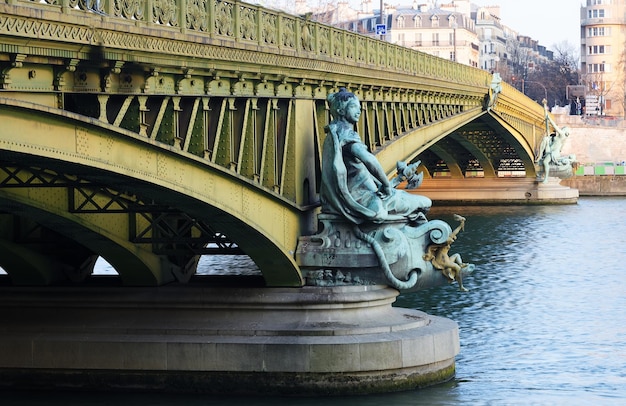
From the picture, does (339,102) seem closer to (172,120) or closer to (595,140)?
(172,120)

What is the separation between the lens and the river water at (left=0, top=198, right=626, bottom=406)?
23484 mm

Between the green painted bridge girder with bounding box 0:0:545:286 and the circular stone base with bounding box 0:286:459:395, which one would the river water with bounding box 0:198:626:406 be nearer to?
the circular stone base with bounding box 0:286:459:395

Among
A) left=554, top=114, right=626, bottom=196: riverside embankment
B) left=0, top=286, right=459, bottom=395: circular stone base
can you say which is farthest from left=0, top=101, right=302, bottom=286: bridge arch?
left=554, top=114, right=626, bottom=196: riverside embankment

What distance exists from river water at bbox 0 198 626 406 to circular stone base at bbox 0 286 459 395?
271 millimetres

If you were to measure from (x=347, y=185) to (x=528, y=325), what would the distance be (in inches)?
327

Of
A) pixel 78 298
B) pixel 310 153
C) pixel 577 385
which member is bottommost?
pixel 577 385

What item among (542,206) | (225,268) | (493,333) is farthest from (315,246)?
(542,206)

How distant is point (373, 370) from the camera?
918 inches

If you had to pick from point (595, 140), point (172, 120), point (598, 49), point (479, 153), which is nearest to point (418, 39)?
point (598, 49)

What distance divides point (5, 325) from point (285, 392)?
4.86 meters

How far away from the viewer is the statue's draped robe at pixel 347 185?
2491 cm

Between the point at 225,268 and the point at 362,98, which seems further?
the point at 225,268

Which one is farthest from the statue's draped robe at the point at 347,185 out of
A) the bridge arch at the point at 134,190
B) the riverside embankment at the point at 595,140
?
the riverside embankment at the point at 595,140

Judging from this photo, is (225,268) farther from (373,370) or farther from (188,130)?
(188,130)
